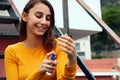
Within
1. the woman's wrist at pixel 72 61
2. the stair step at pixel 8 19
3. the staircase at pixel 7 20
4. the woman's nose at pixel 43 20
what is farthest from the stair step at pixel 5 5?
the woman's wrist at pixel 72 61

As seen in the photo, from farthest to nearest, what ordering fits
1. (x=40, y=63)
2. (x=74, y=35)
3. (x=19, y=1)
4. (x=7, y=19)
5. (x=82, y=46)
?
(x=82, y=46) < (x=74, y=35) < (x=19, y=1) < (x=7, y=19) < (x=40, y=63)

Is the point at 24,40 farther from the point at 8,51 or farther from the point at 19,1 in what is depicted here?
the point at 19,1

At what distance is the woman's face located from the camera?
175 centimetres

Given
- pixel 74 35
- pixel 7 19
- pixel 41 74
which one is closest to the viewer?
pixel 41 74

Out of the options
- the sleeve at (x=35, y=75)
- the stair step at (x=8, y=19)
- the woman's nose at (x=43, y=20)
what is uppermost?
the woman's nose at (x=43, y=20)

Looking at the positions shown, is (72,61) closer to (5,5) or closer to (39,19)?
(39,19)

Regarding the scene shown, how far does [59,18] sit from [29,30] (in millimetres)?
2161

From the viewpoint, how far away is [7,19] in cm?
281

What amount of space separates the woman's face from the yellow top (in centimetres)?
10

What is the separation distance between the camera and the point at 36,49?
71.7 inches

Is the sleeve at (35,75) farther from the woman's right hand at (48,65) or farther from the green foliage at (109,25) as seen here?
the green foliage at (109,25)

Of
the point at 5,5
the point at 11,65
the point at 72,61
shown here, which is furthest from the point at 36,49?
the point at 5,5

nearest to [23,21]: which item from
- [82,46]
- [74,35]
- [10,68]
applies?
[10,68]

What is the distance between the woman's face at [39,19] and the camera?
1748 mm
